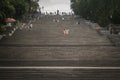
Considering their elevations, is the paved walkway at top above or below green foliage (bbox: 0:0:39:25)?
below

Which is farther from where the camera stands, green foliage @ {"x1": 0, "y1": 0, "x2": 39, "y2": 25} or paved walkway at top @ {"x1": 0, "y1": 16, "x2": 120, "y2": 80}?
green foliage @ {"x1": 0, "y1": 0, "x2": 39, "y2": 25}

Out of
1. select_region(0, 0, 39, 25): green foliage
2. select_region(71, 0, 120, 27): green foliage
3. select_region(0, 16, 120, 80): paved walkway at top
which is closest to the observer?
select_region(0, 16, 120, 80): paved walkway at top

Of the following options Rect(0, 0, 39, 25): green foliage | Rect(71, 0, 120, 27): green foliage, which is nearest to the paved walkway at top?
Rect(0, 0, 39, 25): green foliage

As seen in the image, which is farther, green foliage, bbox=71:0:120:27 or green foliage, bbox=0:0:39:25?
green foliage, bbox=71:0:120:27

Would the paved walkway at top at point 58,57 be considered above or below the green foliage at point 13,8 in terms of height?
below

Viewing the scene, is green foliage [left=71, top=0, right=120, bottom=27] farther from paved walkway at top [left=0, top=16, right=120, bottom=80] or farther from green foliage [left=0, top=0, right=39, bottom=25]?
green foliage [left=0, top=0, right=39, bottom=25]

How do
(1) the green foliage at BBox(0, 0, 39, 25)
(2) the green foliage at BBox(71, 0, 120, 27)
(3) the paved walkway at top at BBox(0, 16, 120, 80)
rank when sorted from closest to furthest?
(3) the paved walkway at top at BBox(0, 16, 120, 80) < (1) the green foliage at BBox(0, 0, 39, 25) < (2) the green foliage at BBox(71, 0, 120, 27)

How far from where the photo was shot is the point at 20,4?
4925cm

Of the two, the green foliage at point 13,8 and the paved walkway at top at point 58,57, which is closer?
the paved walkway at top at point 58,57

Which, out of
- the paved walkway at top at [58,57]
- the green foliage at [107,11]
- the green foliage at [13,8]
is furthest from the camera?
the green foliage at [107,11]

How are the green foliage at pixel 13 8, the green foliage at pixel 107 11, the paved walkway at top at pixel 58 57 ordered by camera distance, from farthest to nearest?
the green foliage at pixel 107 11, the green foliage at pixel 13 8, the paved walkway at top at pixel 58 57

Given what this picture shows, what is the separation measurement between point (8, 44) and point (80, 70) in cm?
1289

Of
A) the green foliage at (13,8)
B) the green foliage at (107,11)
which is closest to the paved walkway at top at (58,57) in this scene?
the green foliage at (13,8)

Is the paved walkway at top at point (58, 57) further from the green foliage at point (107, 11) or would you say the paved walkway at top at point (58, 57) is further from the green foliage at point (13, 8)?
the green foliage at point (107, 11)
